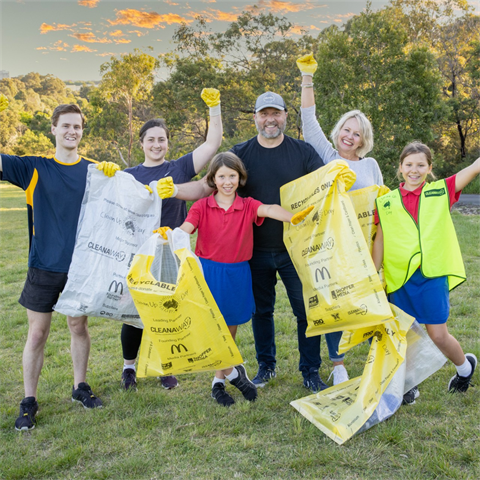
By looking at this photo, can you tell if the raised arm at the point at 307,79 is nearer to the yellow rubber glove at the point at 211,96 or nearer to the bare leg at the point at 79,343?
the yellow rubber glove at the point at 211,96

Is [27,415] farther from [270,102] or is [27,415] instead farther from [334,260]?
[270,102]

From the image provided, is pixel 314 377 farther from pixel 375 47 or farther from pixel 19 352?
pixel 375 47

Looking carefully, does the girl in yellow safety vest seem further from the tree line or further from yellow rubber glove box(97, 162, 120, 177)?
the tree line

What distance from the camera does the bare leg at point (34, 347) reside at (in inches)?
109

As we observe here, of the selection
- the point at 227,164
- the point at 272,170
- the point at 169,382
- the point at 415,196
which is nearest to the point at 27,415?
the point at 169,382

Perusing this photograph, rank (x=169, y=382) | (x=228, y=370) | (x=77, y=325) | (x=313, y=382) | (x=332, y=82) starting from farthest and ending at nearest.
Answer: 1. (x=332, y=82)
2. (x=169, y=382)
3. (x=313, y=382)
4. (x=228, y=370)
5. (x=77, y=325)

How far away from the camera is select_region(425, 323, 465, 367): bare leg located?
108 inches

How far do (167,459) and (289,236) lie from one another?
1.50 m

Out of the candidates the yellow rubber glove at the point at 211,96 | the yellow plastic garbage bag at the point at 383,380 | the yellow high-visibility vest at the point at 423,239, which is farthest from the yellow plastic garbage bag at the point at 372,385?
the yellow rubber glove at the point at 211,96

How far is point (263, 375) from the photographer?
331 centimetres

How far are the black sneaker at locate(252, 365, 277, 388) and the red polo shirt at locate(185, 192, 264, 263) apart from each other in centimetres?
98

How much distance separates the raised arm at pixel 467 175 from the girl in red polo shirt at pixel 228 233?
1.02m

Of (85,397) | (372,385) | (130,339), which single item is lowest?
(85,397)

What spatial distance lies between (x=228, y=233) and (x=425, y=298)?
1284 millimetres
